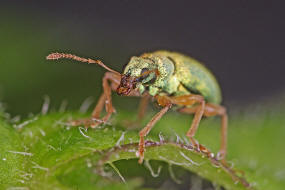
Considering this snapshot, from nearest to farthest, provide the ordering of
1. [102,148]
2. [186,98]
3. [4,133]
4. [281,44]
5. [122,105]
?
[102,148], [4,133], [186,98], [122,105], [281,44]

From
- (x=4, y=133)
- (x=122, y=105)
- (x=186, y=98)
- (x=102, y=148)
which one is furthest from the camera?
(x=122, y=105)

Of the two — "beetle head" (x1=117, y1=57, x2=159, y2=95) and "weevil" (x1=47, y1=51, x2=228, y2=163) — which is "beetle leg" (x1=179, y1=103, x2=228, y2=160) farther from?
"beetle head" (x1=117, y1=57, x2=159, y2=95)

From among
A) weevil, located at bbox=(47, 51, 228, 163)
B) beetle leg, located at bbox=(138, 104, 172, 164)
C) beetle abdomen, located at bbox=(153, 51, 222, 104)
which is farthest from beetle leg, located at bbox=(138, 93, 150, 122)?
beetle leg, located at bbox=(138, 104, 172, 164)

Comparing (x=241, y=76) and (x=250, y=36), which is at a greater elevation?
(x=250, y=36)

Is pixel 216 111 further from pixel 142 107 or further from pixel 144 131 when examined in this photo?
pixel 144 131

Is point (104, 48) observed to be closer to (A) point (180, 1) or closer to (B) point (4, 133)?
(B) point (4, 133)

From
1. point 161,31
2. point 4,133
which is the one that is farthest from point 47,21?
point 161,31
